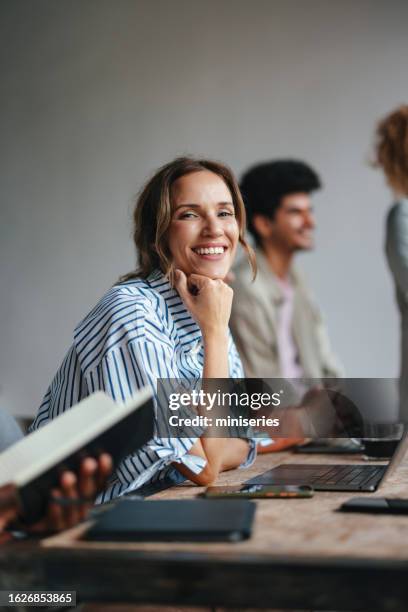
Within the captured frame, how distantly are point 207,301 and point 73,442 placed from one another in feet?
2.38

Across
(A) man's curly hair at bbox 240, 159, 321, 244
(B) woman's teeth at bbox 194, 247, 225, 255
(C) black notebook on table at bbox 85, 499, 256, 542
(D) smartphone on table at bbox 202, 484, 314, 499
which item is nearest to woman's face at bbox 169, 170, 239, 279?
(B) woman's teeth at bbox 194, 247, 225, 255

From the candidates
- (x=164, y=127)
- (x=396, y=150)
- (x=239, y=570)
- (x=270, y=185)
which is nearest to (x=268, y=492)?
(x=239, y=570)

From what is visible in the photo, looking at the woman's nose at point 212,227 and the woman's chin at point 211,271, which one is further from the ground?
the woman's nose at point 212,227

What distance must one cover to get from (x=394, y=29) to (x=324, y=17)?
1.24 feet

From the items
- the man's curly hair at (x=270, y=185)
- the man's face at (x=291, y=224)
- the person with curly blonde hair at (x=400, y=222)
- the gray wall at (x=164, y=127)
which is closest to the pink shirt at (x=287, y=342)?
the man's face at (x=291, y=224)

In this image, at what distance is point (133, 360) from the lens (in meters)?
1.26

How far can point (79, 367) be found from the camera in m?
1.37

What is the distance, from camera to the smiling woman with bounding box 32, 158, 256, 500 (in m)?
1.25

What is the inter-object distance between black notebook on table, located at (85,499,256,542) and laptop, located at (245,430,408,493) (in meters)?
0.29

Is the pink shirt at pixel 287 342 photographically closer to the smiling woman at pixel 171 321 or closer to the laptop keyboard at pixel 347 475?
the smiling woman at pixel 171 321

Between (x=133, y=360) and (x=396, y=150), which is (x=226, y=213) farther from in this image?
(x=396, y=150)

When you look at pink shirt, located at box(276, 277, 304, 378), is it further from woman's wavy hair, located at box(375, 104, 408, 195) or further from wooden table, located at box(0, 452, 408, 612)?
wooden table, located at box(0, 452, 408, 612)

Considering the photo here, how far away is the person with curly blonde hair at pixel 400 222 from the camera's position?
2.31m

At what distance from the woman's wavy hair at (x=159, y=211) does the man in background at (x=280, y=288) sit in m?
1.35
